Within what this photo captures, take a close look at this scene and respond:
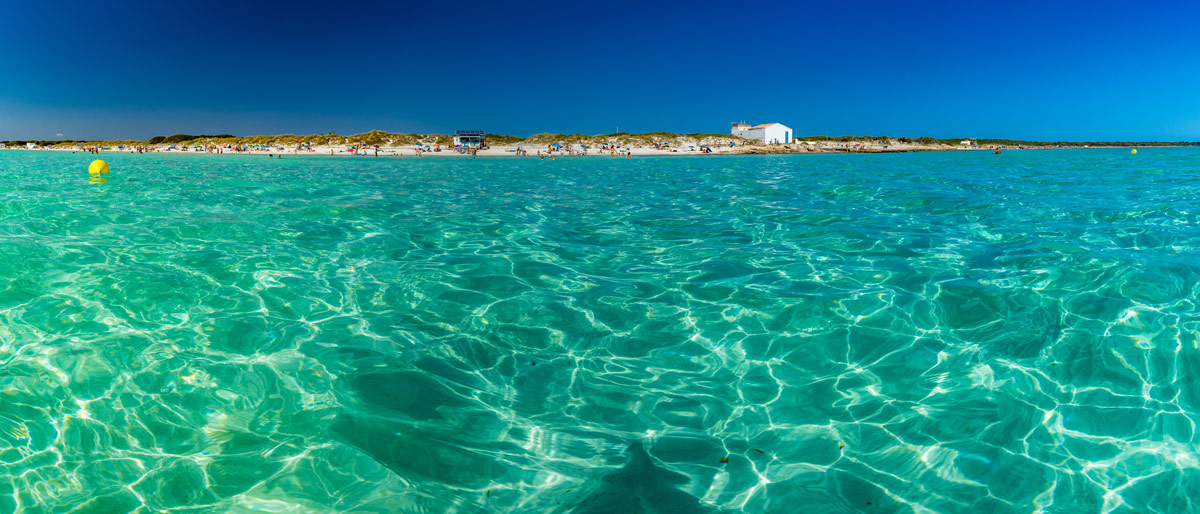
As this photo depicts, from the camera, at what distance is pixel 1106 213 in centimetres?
1291

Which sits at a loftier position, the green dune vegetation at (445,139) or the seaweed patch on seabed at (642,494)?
the green dune vegetation at (445,139)

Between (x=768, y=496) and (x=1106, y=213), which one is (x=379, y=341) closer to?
(x=768, y=496)

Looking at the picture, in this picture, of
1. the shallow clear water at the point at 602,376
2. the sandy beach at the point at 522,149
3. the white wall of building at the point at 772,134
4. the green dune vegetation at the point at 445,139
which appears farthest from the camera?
the white wall of building at the point at 772,134

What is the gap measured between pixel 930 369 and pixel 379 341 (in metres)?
5.12

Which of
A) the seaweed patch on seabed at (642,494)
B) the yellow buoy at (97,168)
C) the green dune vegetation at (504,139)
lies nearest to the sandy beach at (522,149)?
the green dune vegetation at (504,139)

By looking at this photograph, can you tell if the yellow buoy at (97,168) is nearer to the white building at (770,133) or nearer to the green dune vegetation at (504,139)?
the green dune vegetation at (504,139)

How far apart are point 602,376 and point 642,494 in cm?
155

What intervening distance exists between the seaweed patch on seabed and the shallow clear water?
0.07ft

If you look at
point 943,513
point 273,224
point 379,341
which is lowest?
point 943,513

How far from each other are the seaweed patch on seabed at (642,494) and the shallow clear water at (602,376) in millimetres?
22

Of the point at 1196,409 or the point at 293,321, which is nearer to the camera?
the point at 1196,409

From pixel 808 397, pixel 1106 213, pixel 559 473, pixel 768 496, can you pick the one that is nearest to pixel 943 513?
pixel 768 496

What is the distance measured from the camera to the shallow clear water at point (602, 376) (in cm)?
349

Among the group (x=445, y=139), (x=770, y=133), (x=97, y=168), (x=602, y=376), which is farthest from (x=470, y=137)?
(x=602, y=376)
